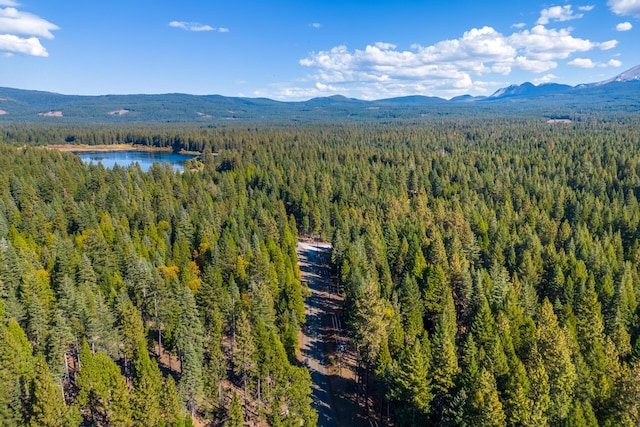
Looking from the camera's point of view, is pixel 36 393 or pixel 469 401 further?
pixel 469 401

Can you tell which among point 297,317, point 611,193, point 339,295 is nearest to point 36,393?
point 297,317

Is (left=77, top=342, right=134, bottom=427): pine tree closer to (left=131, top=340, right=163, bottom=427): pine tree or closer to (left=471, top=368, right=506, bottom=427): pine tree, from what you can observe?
(left=131, top=340, right=163, bottom=427): pine tree

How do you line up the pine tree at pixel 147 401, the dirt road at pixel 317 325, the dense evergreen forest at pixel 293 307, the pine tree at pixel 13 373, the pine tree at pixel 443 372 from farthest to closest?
the dirt road at pixel 317 325, the pine tree at pixel 443 372, the dense evergreen forest at pixel 293 307, the pine tree at pixel 147 401, the pine tree at pixel 13 373

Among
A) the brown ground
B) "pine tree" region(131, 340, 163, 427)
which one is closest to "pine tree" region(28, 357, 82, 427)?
"pine tree" region(131, 340, 163, 427)

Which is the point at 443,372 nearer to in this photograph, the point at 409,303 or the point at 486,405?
the point at 486,405

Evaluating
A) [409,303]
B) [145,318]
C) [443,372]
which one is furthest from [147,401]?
[409,303]

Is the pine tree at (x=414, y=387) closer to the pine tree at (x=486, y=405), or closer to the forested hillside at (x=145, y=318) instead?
the pine tree at (x=486, y=405)

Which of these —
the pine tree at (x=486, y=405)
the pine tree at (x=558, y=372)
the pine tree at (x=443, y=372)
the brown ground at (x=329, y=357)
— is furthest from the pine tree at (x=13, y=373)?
the pine tree at (x=558, y=372)

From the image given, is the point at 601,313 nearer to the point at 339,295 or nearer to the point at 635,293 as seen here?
the point at 635,293
